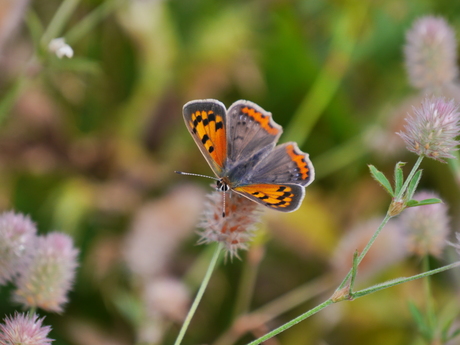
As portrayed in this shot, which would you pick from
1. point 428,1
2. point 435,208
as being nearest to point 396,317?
point 435,208

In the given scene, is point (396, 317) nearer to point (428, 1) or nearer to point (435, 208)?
point (435, 208)

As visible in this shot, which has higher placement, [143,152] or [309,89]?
[309,89]

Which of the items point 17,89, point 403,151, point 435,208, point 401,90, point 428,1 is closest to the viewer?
point 435,208

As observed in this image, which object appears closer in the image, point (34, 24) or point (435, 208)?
point (435, 208)

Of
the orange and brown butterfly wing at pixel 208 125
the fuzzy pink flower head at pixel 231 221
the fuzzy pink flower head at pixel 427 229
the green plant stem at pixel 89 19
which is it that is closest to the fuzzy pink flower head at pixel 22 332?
the fuzzy pink flower head at pixel 231 221

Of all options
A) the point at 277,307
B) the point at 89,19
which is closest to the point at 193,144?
the point at 89,19

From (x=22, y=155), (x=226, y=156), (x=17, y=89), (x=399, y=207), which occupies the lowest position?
(x=399, y=207)

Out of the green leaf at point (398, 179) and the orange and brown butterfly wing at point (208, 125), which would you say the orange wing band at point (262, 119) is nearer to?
the orange and brown butterfly wing at point (208, 125)
